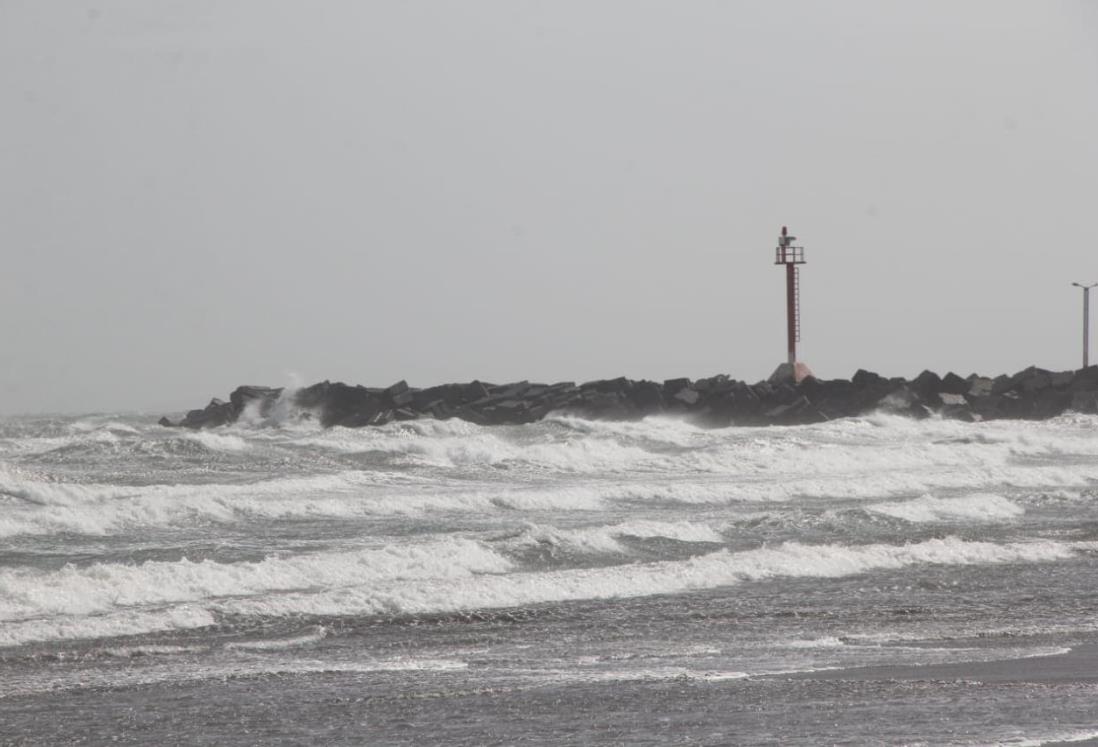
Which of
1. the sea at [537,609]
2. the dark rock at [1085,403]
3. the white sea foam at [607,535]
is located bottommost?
the sea at [537,609]

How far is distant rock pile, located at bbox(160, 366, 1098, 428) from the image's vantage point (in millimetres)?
40406

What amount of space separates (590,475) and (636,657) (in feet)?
52.1

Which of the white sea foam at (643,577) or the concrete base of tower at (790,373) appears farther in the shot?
the concrete base of tower at (790,373)

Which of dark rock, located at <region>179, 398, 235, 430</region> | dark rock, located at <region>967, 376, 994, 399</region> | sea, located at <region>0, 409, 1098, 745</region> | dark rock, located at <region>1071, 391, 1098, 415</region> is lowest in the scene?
sea, located at <region>0, 409, 1098, 745</region>

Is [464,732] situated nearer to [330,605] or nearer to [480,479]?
[330,605]

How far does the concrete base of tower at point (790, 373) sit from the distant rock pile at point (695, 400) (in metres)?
0.14

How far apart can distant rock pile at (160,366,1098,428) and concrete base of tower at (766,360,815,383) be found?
14 cm

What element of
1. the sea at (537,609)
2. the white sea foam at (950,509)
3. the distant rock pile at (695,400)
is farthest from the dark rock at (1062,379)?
the white sea foam at (950,509)

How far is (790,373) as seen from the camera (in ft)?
145

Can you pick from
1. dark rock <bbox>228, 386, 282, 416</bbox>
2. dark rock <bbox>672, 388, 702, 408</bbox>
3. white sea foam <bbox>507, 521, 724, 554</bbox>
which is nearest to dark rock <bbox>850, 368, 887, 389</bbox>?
dark rock <bbox>672, 388, 702, 408</bbox>

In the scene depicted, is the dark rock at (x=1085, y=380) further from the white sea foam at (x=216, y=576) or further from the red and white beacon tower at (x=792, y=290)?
the white sea foam at (x=216, y=576)

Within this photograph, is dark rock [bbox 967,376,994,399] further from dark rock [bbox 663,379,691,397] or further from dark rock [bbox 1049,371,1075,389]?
dark rock [bbox 663,379,691,397]

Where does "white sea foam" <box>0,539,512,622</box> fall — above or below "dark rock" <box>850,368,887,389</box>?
below

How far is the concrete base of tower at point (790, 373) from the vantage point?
43.7 meters
